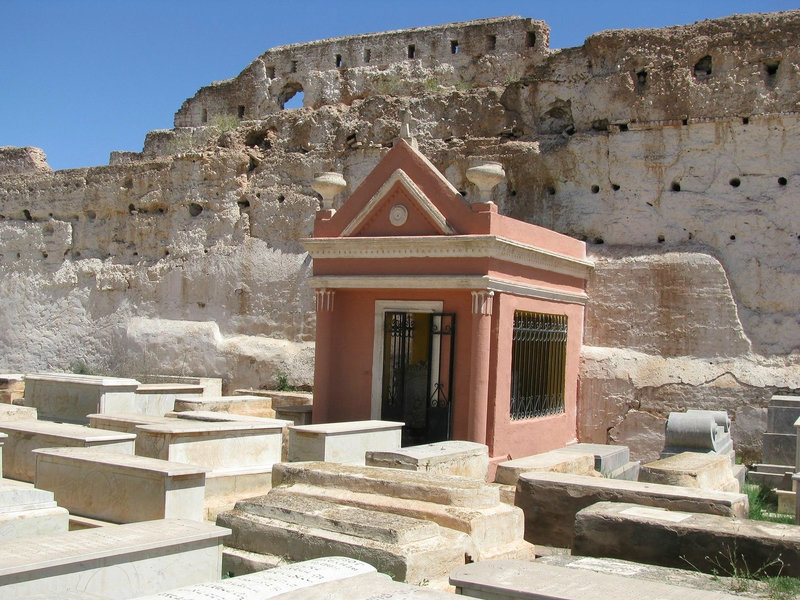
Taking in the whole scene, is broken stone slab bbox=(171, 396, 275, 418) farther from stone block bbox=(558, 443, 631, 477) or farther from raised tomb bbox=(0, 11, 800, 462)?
stone block bbox=(558, 443, 631, 477)

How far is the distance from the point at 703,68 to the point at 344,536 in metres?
10.5

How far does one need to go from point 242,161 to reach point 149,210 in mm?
2801

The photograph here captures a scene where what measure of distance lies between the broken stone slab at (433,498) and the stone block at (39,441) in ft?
6.67

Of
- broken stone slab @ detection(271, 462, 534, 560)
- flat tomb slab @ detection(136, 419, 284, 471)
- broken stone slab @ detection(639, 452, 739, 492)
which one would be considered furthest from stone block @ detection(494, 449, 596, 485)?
flat tomb slab @ detection(136, 419, 284, 471)

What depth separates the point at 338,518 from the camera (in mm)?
6008

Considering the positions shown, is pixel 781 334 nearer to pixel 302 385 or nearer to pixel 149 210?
pixel 302 385

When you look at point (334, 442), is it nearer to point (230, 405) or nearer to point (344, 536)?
point (344, 536)

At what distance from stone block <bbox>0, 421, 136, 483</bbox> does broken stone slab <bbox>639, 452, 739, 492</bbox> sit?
5.19 m

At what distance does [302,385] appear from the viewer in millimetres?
16016

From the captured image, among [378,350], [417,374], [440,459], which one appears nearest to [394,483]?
[440,459]

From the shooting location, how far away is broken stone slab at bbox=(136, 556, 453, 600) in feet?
12.0

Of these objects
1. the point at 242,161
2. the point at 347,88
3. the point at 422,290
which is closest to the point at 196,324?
the point at 242,161

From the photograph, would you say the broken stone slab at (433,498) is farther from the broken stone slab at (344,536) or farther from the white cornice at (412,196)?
the white cornice at (412,196)

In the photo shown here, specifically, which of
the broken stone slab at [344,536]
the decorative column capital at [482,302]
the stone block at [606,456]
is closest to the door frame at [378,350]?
the decorative column capital at [482,302]
